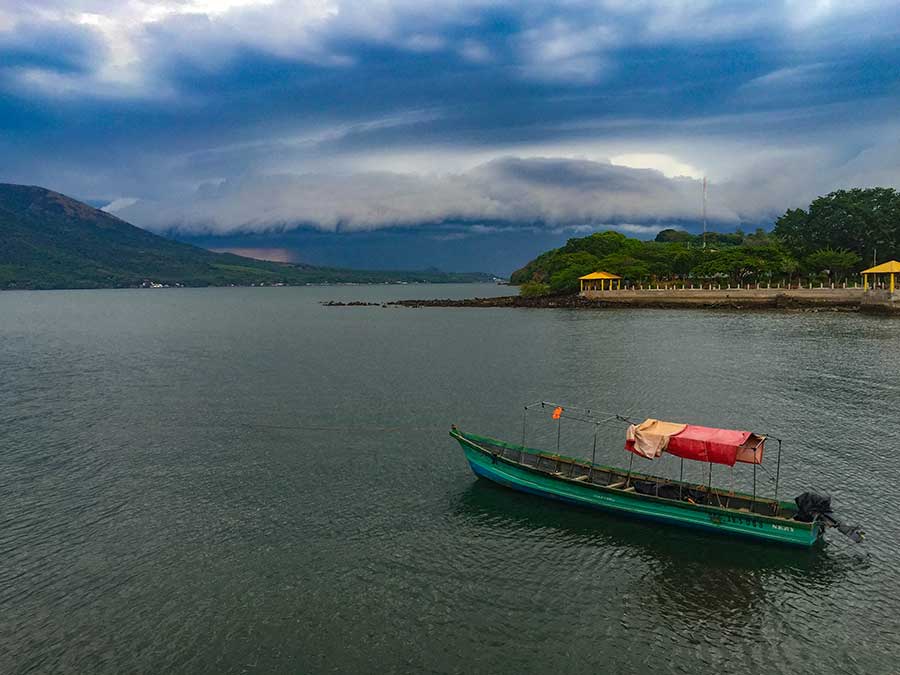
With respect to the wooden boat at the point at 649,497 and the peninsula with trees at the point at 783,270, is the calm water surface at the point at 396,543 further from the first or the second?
the peninsula with trees at the point at 783,270

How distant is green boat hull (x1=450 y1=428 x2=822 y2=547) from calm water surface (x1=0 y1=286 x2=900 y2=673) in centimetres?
62

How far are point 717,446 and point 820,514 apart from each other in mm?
4545

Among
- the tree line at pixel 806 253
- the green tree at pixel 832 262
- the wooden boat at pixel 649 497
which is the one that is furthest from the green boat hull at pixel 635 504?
the green tree at pixel 832 262

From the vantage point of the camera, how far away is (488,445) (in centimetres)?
3253

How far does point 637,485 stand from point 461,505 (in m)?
8.48

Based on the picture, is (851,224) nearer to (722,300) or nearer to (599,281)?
(722,300)

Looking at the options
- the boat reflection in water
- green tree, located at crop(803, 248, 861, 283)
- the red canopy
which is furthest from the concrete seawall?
the boat reflection in water

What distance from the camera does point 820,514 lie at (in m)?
23.5

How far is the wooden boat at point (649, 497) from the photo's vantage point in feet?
78.1

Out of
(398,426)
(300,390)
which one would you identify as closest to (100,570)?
(398,426)

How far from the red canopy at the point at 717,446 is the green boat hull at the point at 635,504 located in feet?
7.25

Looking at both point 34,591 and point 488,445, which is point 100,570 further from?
point 488,445

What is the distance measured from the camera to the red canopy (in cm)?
2561

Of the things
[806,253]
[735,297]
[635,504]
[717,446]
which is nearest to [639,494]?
[635,504]
